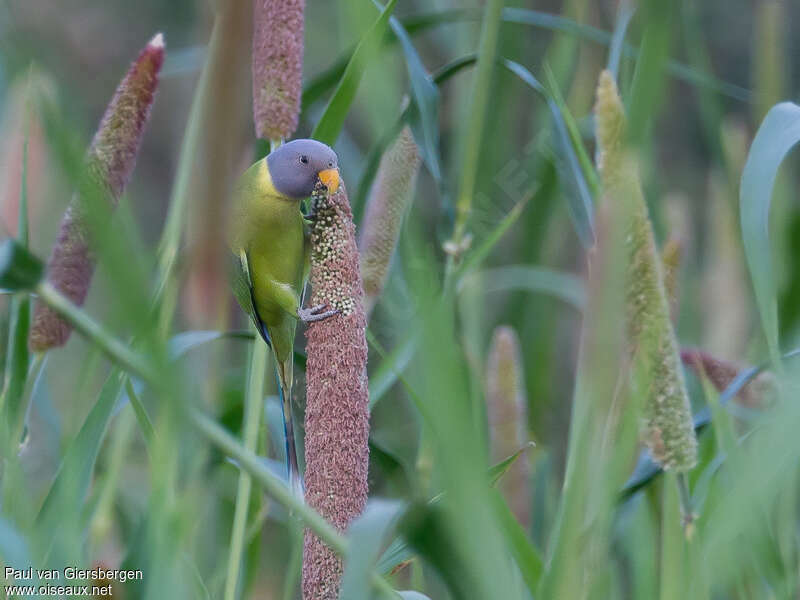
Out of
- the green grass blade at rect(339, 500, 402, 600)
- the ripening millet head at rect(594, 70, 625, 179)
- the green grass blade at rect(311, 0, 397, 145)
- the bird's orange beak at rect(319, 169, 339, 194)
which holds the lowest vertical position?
the green grass blade at rect(339, 500, 402, 600)

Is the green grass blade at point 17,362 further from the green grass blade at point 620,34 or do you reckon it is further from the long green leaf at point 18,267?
the green grass blade at point 620,34

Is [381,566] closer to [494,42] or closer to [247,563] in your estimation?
[247,563]

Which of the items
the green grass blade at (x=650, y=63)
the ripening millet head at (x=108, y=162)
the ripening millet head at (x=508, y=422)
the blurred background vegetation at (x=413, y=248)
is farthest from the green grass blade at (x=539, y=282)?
the green grass blade at (x=650, y=63)

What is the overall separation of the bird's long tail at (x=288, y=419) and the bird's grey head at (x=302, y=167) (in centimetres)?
16

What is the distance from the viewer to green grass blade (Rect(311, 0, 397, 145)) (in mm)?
727

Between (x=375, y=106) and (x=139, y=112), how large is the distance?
243 millimetres

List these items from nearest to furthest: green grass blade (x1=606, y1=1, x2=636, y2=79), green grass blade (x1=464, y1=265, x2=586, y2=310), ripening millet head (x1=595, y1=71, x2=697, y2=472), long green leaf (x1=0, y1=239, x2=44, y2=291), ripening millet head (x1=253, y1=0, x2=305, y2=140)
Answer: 1. long green leaf (x1=0, y1=239, x2=44, y2=291)
2. ripening millet head (x1=595, y1=71, x2=697, y2=472)
3. ripening millet head (x1=253, y1=0, x2=305, y2=140)
4. green grass blade (x1=606, y1=1, x2=636, y2=79)
5. green grass blade (x1=464, y1=265, x2=586, y2=310)

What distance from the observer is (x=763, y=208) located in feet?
1.99

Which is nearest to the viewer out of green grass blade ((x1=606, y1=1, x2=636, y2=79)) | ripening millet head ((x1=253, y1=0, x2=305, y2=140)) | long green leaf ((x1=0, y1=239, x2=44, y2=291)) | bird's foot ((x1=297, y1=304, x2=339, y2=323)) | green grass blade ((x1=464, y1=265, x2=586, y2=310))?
long green leaf ((x1=0, y1=239, x2=44, y2=291))

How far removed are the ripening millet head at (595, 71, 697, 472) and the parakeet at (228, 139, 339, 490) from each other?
265 millimetres

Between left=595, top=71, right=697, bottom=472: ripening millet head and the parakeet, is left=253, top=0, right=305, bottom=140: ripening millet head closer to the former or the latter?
the parakeet

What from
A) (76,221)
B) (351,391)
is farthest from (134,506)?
(351,391)

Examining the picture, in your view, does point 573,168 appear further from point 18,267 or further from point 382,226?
point 18,267

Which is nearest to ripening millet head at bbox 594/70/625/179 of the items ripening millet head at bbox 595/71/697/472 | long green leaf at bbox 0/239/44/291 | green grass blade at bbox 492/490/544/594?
ripening millet head at bbox 595/71/697/472
